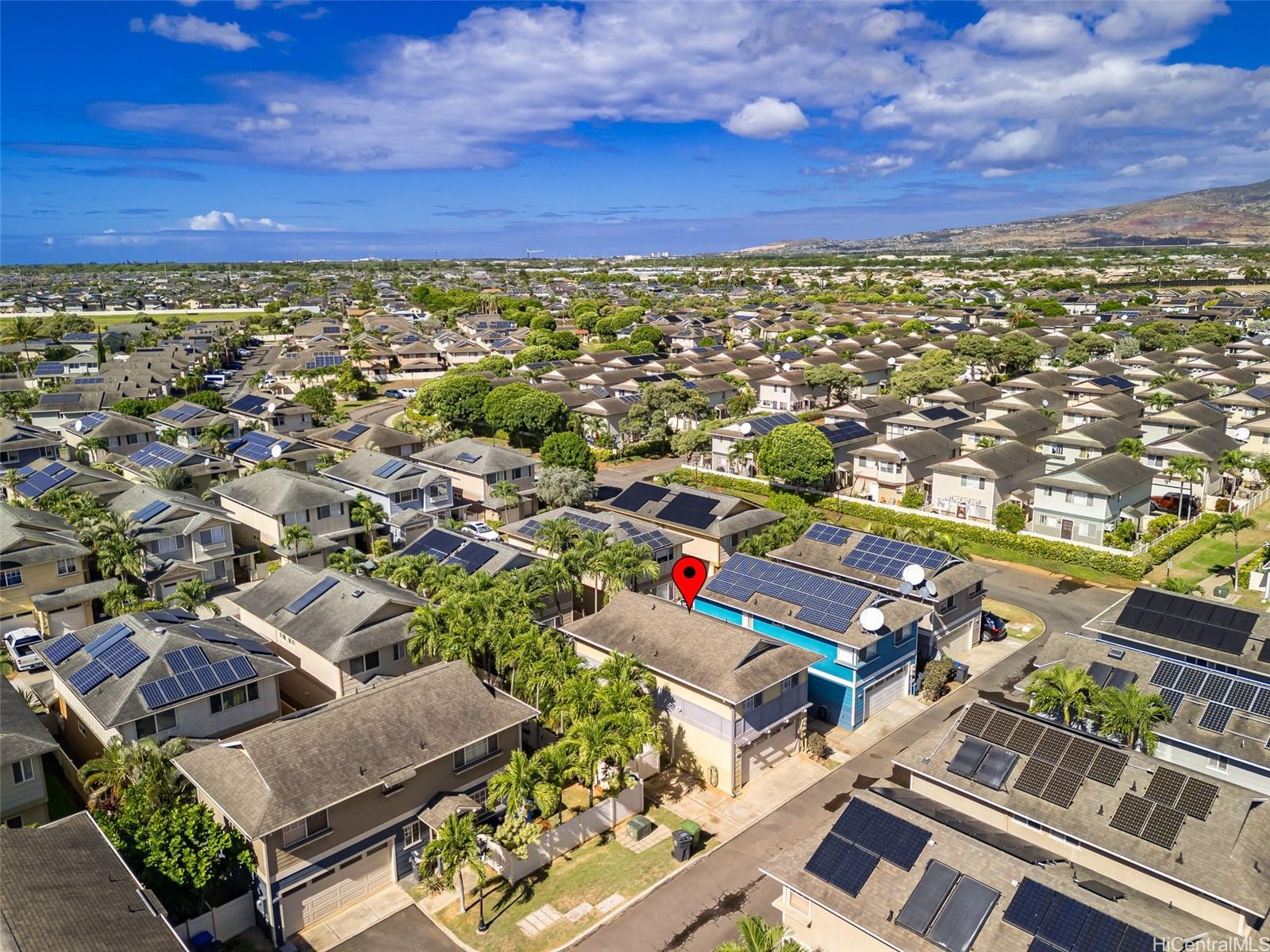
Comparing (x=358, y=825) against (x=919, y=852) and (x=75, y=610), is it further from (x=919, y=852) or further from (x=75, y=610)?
(x=75, y=610)

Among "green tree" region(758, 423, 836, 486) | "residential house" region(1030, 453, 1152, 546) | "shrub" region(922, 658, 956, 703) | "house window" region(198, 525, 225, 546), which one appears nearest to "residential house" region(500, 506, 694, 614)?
"shrub" region(922, 658, 956, 703)

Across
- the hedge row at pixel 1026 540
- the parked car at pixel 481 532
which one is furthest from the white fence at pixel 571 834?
the hedge row at pixel 1026 540

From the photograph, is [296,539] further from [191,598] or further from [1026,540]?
[1026,540]

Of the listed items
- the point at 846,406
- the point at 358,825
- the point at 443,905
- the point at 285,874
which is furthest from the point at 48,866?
the point at 846,406

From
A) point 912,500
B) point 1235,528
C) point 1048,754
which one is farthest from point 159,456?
point 1235,528

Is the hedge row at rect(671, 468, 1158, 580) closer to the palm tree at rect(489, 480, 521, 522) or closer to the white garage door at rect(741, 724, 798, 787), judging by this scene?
the palm tree at rect(489, 480, 521, 522)

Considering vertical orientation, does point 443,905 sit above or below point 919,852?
below

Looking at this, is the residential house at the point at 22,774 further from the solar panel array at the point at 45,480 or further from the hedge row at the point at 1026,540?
the hedge row at the point at 1026,540
